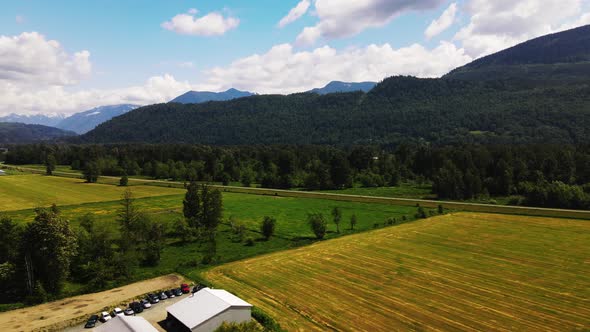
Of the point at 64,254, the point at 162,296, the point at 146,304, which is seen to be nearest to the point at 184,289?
the point at 162,296

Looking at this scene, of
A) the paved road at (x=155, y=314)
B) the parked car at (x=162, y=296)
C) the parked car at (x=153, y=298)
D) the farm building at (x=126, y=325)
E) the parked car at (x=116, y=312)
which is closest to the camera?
the farm building at (x=126, y=325)

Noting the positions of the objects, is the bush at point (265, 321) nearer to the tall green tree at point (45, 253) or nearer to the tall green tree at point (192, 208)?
the tall green tree at point (45, 253)

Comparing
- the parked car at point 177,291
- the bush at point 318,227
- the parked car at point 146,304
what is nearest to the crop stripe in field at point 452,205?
the bush at point 318,227

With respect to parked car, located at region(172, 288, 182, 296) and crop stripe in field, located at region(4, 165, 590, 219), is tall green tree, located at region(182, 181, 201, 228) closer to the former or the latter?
parked car, located at region(172, 288, 182, 296)

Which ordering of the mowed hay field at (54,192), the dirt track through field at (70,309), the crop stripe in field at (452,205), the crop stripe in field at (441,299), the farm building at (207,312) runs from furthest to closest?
the mowed hay field at (54,192)
the crop stripe in field at (452,205)
the dirt track through field at (70,309)
the farm building at (207,312)
the crop stripe in field at (441,299)

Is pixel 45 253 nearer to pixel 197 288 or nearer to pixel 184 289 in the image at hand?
pixel 184 289

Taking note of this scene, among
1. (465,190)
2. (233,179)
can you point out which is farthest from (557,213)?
(233,179)
